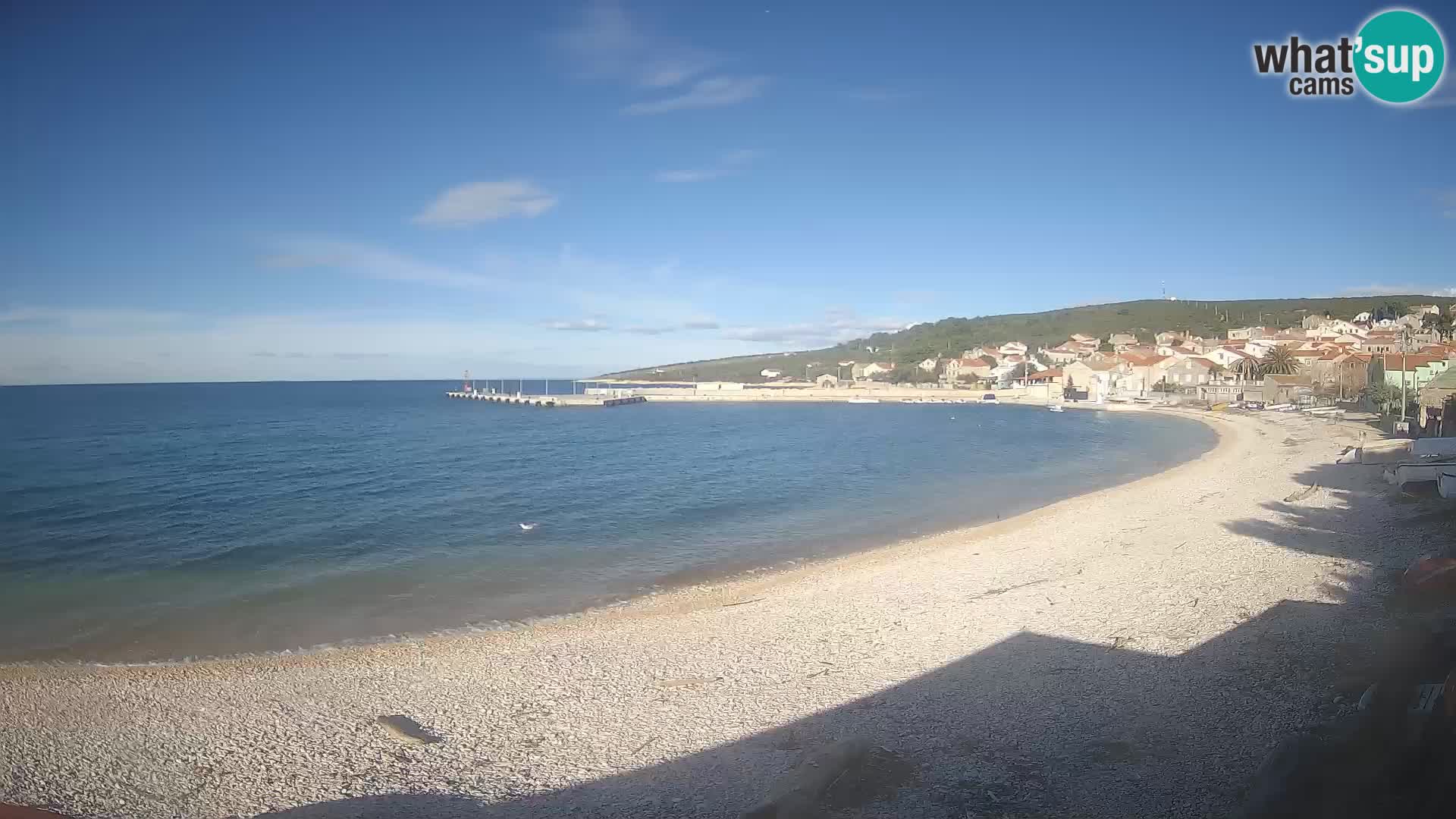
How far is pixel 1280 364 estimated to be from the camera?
194ft

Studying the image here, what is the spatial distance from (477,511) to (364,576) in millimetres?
6702

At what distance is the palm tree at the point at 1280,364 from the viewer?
192ft

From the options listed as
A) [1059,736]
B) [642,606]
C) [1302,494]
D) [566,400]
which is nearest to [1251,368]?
[1302,494]

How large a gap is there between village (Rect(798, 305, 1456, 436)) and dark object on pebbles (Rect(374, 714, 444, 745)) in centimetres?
2557

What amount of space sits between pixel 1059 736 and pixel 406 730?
5901 mm

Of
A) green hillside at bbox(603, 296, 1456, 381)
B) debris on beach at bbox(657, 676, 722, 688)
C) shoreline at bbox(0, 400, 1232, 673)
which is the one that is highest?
green hillside at bbox(603, 296, 1456, 381)

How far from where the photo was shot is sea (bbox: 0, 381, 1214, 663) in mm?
11711

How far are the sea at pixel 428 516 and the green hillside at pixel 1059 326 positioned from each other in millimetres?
88302

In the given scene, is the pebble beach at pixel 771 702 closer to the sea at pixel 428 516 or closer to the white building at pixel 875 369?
the sea at pixel 428 516

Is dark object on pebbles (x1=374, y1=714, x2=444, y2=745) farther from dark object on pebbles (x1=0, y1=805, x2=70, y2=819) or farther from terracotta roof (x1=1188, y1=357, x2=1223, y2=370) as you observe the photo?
terracotta roof (x1=1188, y1=357, x2=1223, y2=370)

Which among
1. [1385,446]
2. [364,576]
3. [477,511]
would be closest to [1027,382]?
[1385,446]

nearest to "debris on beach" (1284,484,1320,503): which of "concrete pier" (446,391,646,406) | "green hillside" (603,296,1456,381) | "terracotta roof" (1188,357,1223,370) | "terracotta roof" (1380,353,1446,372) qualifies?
"terracotta roof" (1380,353,1446,372)

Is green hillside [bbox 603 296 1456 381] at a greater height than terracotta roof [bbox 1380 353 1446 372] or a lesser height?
greater

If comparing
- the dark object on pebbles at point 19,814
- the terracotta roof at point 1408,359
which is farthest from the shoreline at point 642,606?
the terracotta roof at point 1408,359
